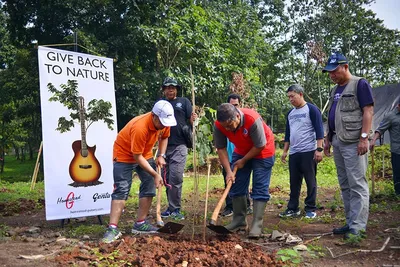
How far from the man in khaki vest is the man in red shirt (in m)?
0.79

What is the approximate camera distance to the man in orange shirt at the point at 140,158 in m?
4.01

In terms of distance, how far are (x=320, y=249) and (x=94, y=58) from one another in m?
3.64

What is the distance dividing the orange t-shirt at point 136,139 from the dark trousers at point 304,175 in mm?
2037

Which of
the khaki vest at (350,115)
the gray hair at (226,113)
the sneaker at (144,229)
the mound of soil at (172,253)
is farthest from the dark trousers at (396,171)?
the sneaker at (144,229)

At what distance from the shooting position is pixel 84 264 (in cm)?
322

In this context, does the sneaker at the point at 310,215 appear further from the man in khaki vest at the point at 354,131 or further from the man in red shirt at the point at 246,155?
the man in red shirt at the point at 246,155

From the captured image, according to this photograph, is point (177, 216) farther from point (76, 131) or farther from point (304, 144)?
Answer: point (304, 144)

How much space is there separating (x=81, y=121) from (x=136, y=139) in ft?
5.05

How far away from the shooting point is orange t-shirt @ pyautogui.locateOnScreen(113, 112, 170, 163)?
13.1ft

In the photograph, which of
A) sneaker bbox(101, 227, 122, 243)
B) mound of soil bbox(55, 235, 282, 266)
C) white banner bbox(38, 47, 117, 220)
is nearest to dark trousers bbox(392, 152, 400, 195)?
mound of soil bbox(55, 235, 282, 266)

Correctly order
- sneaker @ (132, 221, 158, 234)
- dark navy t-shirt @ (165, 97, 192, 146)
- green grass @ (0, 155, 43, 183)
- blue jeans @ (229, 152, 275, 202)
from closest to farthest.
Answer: blue jeans @ (229, 152, 275, 202) < sneaker @ (132, 221, 158, 234) < dark navy t-shirt @ (165, 97, 192, 146) < green grass @ (0, 155, 43, 183)

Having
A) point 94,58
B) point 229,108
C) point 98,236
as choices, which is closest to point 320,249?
point 229,108

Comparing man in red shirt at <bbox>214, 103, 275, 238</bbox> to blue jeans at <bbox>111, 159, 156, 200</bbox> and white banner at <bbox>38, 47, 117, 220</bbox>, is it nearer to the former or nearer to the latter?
blue jeans at <bbox>111, 159, 156, 200</bbox>

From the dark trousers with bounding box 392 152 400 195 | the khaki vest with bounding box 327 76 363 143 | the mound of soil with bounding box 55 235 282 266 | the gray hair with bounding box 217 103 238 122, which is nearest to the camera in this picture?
the mound of soil with bounding box 55 235 282 266
